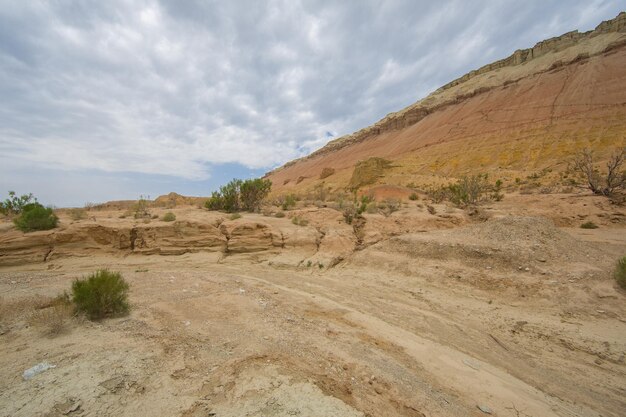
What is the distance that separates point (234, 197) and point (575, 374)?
14.0m

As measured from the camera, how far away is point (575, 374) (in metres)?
4.29

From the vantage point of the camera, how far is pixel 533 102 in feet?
133

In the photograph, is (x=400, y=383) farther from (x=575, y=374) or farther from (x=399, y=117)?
(x=399, y=117)

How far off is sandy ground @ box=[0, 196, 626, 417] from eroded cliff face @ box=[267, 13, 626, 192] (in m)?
29.7

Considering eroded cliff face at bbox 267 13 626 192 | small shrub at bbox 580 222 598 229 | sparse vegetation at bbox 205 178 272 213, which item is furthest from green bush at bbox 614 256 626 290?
eroded cliff face at bbox 267 13 626 192

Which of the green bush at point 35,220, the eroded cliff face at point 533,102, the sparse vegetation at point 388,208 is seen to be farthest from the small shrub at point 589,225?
the eroded cliff face at point 533,102

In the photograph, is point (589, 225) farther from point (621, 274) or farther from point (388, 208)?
point (388, 208)

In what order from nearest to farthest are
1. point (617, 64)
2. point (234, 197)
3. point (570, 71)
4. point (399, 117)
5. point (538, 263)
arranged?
point (538, 263) < point (234, 197) < point (617, 64) < point (570, 71) < point (399, 117)

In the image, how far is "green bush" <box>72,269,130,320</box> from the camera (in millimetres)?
4352

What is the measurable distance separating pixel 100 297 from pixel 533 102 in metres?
51.9

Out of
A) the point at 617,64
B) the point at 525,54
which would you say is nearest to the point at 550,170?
the point at 617,64

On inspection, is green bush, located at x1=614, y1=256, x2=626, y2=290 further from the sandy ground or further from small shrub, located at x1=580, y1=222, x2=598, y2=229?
small shrub, located at x1=580, y1=222, x2=598, y2=229

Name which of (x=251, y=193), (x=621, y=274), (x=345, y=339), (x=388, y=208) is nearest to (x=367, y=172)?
(x=388, y=208)

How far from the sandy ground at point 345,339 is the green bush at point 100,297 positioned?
0.28 meters
